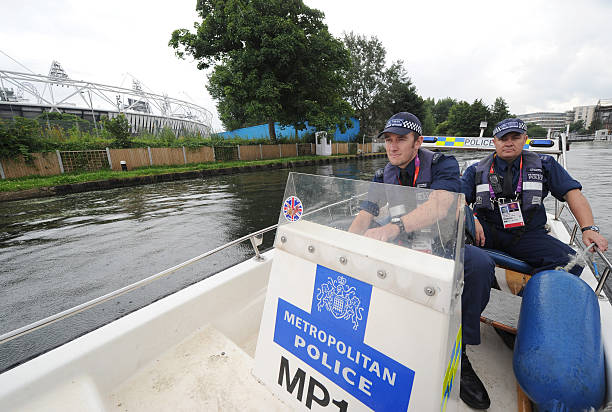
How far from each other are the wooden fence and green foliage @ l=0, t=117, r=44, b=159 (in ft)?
1.04

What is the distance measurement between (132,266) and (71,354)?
3.52 metres

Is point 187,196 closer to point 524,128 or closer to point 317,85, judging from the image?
point 524,128

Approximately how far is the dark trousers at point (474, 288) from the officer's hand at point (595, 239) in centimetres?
90

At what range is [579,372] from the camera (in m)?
1.13

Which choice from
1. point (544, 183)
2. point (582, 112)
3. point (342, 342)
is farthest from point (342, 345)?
point (582, 112)

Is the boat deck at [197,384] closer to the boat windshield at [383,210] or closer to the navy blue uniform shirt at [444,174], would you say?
the boat windshield at [383,210]

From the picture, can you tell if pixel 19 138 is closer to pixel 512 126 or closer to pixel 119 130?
pixel 119 130

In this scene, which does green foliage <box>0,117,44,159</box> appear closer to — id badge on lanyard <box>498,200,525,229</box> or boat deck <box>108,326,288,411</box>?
boat deck <box>108,326,288,411</box>

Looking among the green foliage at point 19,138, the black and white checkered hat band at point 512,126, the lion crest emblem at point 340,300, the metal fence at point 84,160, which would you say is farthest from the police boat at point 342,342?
the metal fence at point 84,160

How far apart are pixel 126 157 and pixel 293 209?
15.9 metres

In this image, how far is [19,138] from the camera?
1123cm

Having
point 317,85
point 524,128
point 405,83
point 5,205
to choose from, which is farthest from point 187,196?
point 405,83

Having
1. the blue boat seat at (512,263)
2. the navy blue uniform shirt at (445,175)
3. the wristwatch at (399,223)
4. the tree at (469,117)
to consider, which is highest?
the tree at (469,117)

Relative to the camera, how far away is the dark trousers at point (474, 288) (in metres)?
1.47
